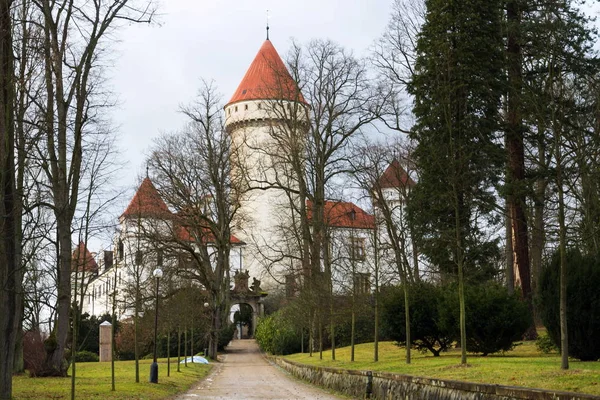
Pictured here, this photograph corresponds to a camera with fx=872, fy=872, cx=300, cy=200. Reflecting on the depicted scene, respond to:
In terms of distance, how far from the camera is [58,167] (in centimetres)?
2402

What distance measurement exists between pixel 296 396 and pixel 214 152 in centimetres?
2645

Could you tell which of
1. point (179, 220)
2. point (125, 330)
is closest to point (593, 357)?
point (179, 220)

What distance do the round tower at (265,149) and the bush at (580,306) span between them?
23.3 m

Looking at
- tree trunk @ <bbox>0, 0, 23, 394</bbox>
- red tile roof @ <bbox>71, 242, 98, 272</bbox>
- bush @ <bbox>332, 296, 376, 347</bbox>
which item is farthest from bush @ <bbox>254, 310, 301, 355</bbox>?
tree trunk @ <bbox>0, 0, 23, 394</bbox>

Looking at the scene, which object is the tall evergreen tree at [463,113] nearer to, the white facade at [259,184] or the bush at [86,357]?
the white facade at [259,184]

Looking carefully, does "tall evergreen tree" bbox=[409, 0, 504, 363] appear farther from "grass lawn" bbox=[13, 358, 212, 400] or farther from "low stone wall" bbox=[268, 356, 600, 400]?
"grass lawn" bbox=[13, 358, 212, 400]

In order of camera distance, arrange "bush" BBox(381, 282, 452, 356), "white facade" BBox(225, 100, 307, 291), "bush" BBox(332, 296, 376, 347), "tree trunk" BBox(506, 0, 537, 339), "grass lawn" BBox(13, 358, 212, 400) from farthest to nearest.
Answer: "white facade" BBox(225, 100, 307, 291)
"bush" BBox(332, 296, 376, 347)
"bush" BBox(381, 282, 452, 356)
"tree trunk" BBox(506, 0, 537, 339)
"grass lawn" BBox(13, 358, 212, 400)

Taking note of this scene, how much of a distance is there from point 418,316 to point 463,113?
6.58m

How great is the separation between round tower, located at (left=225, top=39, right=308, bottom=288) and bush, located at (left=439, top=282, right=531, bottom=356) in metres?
18.2

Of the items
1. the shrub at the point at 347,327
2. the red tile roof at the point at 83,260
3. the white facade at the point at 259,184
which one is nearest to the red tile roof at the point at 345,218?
the white facade at the point at 259,184

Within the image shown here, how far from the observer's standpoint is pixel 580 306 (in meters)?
18.7

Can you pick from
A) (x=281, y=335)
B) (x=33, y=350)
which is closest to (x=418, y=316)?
(x=33, y=350)

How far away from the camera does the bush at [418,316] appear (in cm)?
2777

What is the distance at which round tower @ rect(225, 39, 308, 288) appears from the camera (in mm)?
44188
